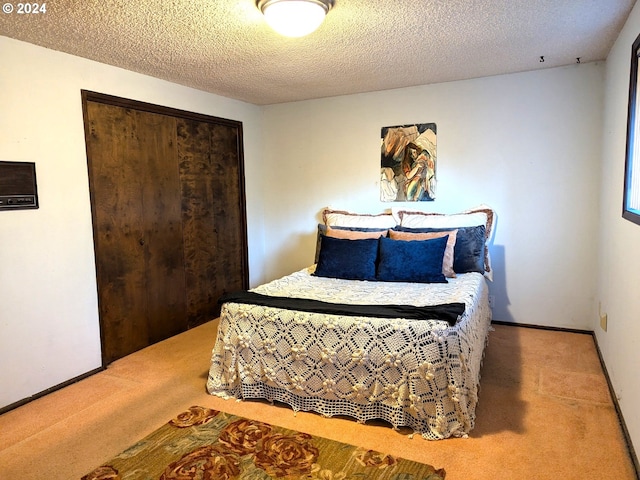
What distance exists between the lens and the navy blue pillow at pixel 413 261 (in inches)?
123

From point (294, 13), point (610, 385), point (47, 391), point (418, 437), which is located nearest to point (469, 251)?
point (610, 385)

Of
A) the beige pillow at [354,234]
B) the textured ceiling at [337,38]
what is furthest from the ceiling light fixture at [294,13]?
the beige pillow at [354,234]

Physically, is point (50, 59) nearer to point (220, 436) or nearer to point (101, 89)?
point (101, 89)

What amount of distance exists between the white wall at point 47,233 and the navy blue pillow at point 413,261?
83.3 inches

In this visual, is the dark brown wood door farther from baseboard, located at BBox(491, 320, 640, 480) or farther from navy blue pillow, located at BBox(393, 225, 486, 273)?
baseboard, located at BBox(491, 320, 640, 480)

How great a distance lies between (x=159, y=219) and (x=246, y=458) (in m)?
2.20

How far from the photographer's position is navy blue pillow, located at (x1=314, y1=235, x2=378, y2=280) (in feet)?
10.8

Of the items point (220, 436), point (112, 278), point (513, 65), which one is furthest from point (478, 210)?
point (112, 278)

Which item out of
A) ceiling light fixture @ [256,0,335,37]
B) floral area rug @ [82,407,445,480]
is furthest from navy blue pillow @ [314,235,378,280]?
ceiling light fixture @ [256,0,335,37]

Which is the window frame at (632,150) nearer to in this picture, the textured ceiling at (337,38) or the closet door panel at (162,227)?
the textured ceiling at (337,38)

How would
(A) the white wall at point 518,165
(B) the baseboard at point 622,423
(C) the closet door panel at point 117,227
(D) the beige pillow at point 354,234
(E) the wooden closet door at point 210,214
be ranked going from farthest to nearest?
(E) the wooden closet door at point 210,214 → (D) the beige pillow at point 354,234 → (A) the white wall at point 518,165 → (C) the closet door panel at point 117,227 → (B) the baseboard at point 622,423

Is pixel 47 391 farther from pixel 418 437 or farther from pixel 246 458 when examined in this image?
pixel 418 437

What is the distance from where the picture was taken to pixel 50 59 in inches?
107

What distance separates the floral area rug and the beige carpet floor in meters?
0.08
